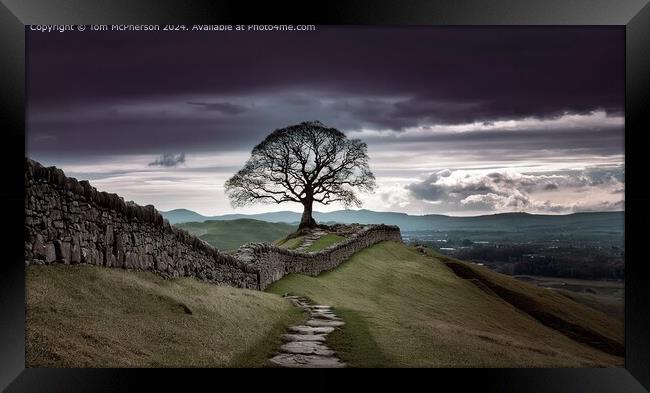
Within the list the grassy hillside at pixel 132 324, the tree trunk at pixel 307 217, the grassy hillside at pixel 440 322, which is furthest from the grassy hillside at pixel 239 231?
the grassy hillside at pixel 132 324

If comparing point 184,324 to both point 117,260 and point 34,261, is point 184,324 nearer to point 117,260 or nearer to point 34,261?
point 117,260

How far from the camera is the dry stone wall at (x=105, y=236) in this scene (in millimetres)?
6996

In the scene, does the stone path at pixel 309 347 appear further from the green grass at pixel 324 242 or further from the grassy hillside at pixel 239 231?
the green grass at pixel 324 242

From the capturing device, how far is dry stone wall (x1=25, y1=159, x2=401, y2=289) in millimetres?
6996

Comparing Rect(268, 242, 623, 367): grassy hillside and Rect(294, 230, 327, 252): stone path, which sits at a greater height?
Rect(294, 230, 327, 252): stone path

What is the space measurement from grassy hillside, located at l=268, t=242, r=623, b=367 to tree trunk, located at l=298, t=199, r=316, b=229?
1199 millimetres

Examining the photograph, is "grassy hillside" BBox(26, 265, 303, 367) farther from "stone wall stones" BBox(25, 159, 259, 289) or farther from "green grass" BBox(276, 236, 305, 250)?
"green grass" BBox(276, 236, 305, 250)

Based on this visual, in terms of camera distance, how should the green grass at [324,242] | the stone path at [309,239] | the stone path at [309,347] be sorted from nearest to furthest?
the stone path at [309,347], the stone path at [309,239], the green grass at [324,242]

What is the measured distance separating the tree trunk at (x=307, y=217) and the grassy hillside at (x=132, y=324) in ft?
10.0

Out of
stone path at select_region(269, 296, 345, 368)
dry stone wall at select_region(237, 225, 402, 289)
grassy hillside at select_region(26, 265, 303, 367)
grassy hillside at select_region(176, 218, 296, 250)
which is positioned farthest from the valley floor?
grassy hillside at select_region(176, 218, 296, 250)

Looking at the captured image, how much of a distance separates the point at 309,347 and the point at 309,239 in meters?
5.67

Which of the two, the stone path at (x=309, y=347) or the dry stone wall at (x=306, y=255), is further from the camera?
the dry stone wall at (x=306, y=255)

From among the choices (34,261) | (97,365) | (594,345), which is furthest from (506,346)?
(34,261)
